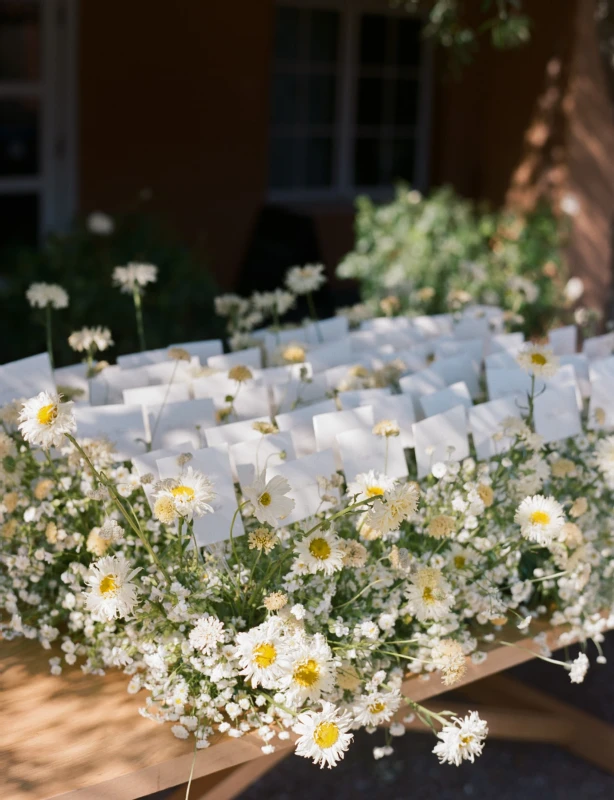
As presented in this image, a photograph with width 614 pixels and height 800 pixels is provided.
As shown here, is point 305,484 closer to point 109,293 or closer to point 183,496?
point 183,496

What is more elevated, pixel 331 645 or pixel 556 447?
pixel 556 447

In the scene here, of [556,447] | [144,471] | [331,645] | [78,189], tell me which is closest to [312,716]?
[331,645]

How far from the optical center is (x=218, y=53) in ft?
21.1

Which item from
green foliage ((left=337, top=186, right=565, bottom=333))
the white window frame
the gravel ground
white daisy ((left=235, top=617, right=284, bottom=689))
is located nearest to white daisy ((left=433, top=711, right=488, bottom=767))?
white daisy ((left=235, top=617, right=284, bottom=689))

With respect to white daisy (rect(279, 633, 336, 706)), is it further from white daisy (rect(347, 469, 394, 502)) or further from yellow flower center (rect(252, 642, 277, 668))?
white daisy (rect(347, 469, 394, 502))

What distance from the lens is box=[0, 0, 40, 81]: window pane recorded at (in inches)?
230

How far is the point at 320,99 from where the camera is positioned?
727 cm

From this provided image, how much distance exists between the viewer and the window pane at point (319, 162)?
736cm

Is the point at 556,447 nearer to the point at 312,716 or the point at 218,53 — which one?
the point at 312,716

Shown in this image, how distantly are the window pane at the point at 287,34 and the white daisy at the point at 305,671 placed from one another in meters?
6.12

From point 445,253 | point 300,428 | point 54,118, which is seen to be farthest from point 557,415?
point 54,118

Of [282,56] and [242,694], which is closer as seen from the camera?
[242,694]

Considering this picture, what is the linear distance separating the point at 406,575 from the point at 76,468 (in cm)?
65

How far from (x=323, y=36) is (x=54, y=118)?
6.94 ft
